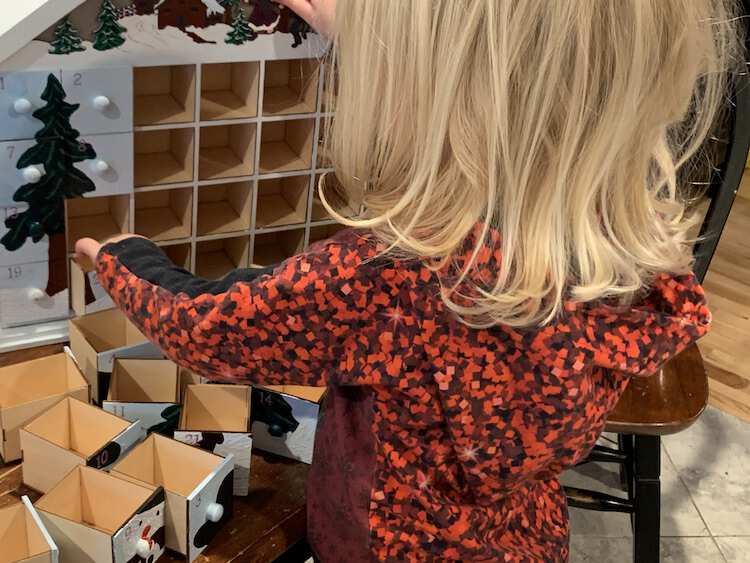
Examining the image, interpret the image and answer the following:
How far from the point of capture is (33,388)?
1.07 metres

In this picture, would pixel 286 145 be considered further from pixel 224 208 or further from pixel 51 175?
pixel 51 175

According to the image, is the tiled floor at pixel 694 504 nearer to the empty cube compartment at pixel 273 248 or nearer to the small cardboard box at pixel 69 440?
the empty cube compartment at pixel 273 248

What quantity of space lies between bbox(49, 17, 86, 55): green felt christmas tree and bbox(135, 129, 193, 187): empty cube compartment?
19 centimetres

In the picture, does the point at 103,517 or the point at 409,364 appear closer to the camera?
the point at 409,364

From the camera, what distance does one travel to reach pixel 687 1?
70 cm

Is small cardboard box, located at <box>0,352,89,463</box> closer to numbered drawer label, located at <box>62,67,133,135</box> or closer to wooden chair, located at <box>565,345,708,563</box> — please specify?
numbered drawer label, located at <box>62,67,133,135</box>

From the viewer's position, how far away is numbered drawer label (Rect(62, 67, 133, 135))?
103 cm

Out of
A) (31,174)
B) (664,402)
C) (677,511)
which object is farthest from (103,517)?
(677,511)

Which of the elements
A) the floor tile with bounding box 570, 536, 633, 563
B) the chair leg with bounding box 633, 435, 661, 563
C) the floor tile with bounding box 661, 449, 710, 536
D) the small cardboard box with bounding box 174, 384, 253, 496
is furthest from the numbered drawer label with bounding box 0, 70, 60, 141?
the floor tile with bounding box 661, 449, 710, 536

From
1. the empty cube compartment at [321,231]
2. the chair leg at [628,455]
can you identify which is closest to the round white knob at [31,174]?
the empty cube compartment at [321,231]

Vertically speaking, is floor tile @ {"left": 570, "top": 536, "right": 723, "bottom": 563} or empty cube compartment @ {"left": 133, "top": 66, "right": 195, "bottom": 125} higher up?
empty cube compartment @ {"left": 133, "top": 66, "right": 195, "bottom": 125}

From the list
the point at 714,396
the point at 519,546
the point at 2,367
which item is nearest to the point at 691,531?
the point at 714,396

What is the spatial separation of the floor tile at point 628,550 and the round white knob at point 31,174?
1274 millimetres

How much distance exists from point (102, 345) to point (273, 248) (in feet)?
1.10
